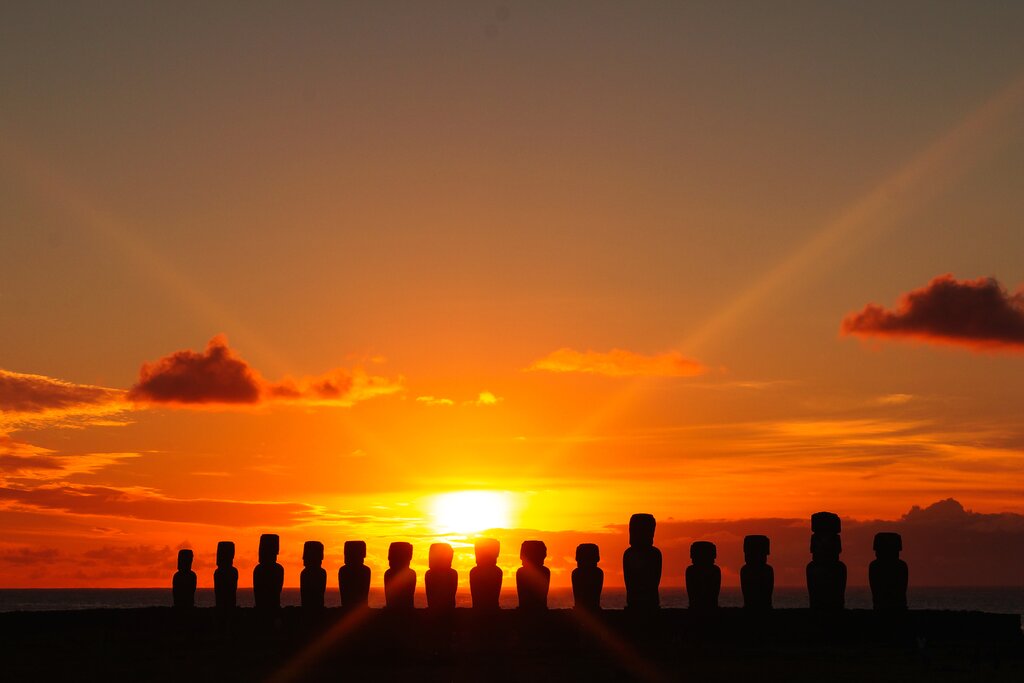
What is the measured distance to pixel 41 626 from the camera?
33625 mm

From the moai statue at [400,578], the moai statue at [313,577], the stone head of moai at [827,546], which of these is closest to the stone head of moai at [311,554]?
the moai statue at [313,577]

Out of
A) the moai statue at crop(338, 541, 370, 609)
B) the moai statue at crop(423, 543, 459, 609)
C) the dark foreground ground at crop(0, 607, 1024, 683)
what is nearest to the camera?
the dark foreground ground at crop(0, 607, 1024, 683)

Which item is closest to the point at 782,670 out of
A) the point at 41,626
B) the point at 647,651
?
the point at 647,651

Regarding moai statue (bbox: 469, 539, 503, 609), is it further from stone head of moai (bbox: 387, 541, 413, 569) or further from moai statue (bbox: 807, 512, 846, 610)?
moai statue (bbox: 807, 512, 846, 610)

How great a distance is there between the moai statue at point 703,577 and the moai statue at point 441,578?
5033mm

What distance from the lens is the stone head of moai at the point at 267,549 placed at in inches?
1326

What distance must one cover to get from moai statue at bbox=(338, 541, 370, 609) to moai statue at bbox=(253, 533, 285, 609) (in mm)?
2535

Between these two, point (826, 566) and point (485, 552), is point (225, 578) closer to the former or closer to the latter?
point (485, 552)

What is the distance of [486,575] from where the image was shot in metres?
28.3

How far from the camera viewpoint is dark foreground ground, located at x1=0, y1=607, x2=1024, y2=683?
24.6 m

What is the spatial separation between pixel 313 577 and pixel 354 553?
5.44 feet

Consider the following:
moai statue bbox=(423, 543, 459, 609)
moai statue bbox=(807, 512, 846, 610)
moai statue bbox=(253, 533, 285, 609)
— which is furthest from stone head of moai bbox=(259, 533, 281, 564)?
moai statue bbox=(807, 512, 846, 610)

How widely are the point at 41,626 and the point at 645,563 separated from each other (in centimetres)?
1563

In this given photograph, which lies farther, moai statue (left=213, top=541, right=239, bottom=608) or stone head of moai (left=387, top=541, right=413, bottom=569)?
moai statue (left=213, top=541, right=239, bottom=608)
